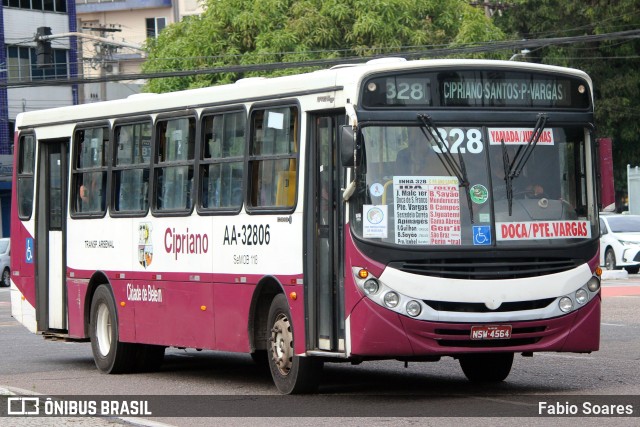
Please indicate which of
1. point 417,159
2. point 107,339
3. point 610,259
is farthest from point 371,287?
point 610,259

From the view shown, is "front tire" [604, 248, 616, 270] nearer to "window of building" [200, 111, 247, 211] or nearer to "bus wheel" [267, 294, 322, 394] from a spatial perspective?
"window of building" [200, 111, 247, 211]

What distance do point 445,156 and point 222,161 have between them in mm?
2836

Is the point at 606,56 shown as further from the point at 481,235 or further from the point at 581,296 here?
the point at 481,235

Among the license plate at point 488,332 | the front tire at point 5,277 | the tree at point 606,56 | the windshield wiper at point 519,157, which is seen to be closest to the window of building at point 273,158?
the windshield wiper at point 519,157

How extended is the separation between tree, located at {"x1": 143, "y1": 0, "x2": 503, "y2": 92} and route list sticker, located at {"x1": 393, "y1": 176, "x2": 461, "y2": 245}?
32.1m

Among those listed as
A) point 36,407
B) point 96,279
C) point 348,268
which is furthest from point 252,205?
point 96,279

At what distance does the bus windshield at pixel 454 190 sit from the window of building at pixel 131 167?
14.1 ft

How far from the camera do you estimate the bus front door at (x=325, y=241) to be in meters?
12.7

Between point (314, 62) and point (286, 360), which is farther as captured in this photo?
point (314, 62)

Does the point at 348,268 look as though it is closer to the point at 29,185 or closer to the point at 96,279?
the point at 96,279

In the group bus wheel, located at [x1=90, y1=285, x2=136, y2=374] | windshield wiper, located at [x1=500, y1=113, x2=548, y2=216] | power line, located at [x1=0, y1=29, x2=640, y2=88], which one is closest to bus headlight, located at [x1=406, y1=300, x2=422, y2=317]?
windshield wiper, located at [x1=500, y1=113, x2=548, y2=216]

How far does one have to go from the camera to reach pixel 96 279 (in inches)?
677

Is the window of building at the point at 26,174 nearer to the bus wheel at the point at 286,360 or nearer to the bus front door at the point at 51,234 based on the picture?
the bus front door at the point at 51,234

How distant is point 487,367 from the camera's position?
46.2ft
